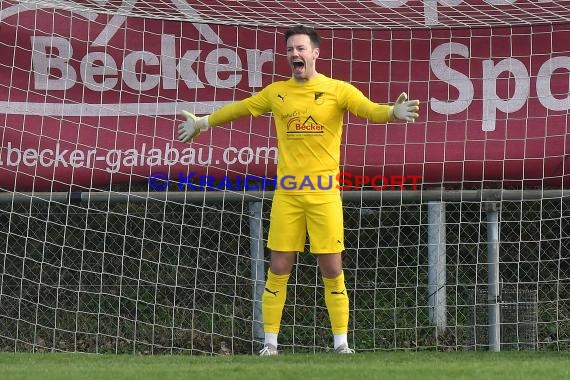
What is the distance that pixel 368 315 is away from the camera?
32.5 feet

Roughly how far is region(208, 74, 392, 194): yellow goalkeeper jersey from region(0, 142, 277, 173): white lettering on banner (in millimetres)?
1868

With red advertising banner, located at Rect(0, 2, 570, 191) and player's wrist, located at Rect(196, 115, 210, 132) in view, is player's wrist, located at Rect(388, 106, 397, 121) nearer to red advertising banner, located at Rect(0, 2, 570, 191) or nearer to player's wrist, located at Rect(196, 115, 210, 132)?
player's wrist, located at Rect(196, 115, 210, 132)

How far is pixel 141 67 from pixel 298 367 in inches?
147

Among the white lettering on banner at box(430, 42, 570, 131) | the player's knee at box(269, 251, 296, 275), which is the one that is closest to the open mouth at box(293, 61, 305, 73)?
the player's knee at box(269, 251, 296, 275)

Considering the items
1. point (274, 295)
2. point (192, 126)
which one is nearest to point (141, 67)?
point (192, 126)

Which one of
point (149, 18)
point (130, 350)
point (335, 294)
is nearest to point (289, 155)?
point (335, 294)

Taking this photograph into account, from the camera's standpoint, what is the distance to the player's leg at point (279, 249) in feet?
24.6

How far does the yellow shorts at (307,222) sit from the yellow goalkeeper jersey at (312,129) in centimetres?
6

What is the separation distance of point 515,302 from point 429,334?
29.7 inches

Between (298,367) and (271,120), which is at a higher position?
(271,120)

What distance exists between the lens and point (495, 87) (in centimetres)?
932

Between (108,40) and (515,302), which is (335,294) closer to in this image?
(515,302)

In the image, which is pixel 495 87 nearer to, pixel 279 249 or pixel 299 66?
pixel 299 66

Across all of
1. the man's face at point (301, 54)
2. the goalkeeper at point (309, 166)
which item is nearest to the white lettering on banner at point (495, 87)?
the goalkeeper at point (309, 166)
